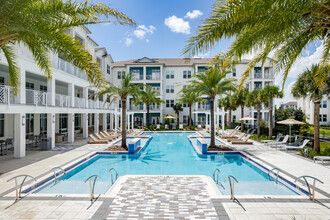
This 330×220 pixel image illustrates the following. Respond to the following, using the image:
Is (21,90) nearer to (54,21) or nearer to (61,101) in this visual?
(61,101)

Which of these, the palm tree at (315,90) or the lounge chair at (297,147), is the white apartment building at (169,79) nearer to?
the lounge chair at (297,147)

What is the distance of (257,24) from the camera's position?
4840mm

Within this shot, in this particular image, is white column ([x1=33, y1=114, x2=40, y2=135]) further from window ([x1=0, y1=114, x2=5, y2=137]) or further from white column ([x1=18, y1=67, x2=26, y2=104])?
white column ([x1=18, y1=67, x2=26, y2=104])

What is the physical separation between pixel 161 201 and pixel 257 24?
5566mm

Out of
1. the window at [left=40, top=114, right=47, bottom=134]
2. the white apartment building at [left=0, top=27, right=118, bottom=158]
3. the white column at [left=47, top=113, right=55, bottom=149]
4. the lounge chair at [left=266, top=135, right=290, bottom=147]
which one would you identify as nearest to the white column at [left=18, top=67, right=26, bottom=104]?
the white apartment building at [left=0, top=27, right=118, bottom=158]

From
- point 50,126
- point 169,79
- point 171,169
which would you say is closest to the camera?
point 171,169

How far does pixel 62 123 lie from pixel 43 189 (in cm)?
1857

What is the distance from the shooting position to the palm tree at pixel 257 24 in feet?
14.1

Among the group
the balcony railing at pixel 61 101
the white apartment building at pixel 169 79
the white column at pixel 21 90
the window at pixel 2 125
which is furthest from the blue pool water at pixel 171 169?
the white apartment building at pixel 169 79

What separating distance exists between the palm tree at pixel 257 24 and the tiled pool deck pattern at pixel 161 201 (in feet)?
13.8

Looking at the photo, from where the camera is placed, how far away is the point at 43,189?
751 cm

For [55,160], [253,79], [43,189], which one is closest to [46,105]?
[55,160]

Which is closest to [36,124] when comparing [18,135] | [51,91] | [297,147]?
[51,91]

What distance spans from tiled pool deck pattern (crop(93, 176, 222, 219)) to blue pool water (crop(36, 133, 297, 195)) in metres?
1.02
